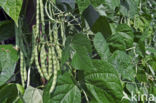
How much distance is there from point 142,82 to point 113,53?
0.38 meters

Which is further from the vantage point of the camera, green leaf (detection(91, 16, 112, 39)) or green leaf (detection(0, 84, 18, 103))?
green leaf (detection(91, 16, 112, 39))

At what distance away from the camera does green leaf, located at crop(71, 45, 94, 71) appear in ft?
1.95

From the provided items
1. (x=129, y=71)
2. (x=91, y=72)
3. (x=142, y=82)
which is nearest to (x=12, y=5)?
(x=91, y=72)

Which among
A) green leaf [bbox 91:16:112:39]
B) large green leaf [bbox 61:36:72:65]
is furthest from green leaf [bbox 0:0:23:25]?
green leaf [bbox 91:16:112:39]

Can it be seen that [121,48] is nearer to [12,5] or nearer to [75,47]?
[75,47]

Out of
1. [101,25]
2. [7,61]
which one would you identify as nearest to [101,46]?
[101,25]

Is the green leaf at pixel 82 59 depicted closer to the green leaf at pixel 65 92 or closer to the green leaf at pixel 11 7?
the green leaf at pixel 65 92

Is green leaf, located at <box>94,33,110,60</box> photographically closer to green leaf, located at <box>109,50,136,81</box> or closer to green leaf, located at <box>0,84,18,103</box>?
green leaf, located at <box>109,50,136,81</box>

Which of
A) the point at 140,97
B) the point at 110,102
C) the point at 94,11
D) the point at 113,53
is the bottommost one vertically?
the point at 140,97

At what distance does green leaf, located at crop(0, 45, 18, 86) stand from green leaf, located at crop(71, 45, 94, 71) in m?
0.20

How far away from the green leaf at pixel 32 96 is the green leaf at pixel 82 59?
6.1 inches

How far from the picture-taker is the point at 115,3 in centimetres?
71

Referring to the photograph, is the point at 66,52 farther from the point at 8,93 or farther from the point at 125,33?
the point at 125,33

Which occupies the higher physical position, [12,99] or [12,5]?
[12,5]
